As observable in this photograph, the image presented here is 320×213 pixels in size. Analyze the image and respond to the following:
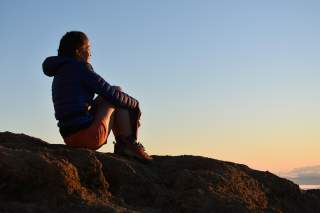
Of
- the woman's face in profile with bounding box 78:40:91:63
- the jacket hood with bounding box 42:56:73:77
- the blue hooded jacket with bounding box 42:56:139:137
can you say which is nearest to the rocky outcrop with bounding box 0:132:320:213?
the blue hooded jacket with bounding box 42:56:139:137

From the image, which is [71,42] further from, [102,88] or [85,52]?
[102,88]

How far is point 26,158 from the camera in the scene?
6.35 m

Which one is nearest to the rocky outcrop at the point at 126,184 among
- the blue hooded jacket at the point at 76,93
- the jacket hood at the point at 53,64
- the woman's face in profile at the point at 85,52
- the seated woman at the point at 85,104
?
the seated woman at the point at 85,104

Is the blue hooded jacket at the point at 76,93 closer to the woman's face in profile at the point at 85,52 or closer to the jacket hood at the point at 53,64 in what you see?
the jacket hood at the point at 53,64

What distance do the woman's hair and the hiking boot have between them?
132 centimetres

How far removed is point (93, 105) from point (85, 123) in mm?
384

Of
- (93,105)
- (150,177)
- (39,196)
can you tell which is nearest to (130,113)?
(93,105)

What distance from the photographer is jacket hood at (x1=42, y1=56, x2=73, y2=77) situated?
7857mm

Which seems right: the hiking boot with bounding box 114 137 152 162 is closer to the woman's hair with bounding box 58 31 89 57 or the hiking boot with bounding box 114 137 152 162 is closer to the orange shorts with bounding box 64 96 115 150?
the orange shorts with bounding box 64 96 115 150

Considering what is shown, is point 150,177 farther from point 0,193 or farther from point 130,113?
point 0,193

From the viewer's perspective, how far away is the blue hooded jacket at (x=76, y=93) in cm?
773

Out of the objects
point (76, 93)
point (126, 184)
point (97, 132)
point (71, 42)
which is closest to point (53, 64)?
point (71, 42)

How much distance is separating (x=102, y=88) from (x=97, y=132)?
0.56 m

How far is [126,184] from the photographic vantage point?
7047mm
